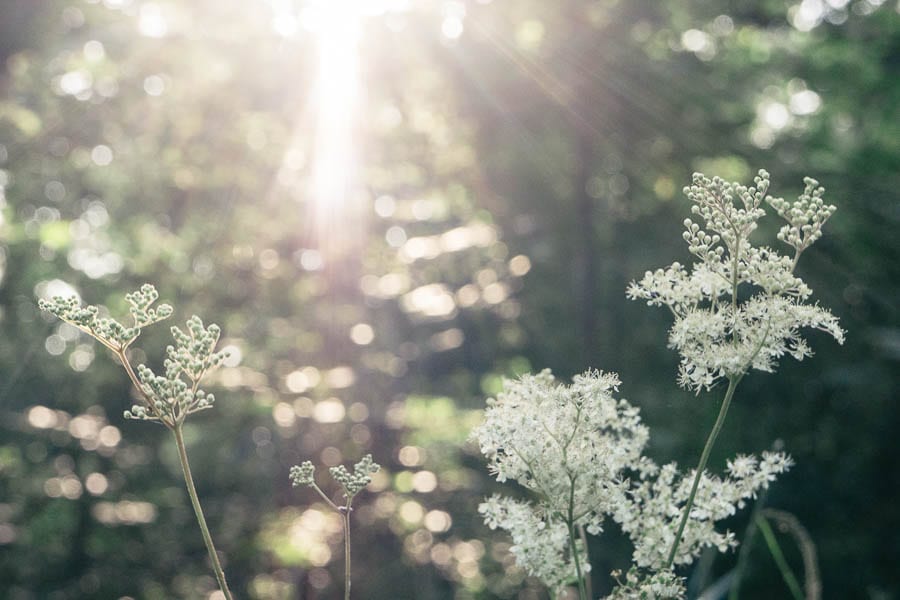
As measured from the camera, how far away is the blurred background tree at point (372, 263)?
7520mm

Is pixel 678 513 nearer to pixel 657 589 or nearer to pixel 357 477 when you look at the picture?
pixel 657 589

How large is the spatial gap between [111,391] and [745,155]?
712cm

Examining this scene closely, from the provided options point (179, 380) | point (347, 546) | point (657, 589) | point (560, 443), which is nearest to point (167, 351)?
point (179, 380)

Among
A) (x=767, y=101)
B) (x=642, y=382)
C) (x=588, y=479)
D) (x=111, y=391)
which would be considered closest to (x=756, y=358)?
(x=588, y=479)

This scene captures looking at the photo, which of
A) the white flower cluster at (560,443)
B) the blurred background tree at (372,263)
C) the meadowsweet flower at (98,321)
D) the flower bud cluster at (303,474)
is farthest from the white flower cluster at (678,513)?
the blurred background tree at (372,263)

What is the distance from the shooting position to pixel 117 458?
318 inches

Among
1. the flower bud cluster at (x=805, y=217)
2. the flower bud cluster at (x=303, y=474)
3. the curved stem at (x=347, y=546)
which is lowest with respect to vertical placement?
the curved stem at (x=347, y=546)

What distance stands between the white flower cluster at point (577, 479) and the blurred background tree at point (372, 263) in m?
6.13

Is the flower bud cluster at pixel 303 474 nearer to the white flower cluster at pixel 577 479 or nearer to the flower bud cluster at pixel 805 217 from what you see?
the white flower cluster at pixel 577 479

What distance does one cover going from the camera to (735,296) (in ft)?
3.95

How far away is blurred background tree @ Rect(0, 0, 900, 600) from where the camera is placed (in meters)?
7.52

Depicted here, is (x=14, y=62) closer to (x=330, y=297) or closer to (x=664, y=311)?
(x=330, y=297)

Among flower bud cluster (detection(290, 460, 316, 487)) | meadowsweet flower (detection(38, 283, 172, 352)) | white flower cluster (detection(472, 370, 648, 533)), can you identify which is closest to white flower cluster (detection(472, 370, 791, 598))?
white flower cluster (detection(472, 370, 648, 533))

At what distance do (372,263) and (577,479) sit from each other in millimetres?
6997
